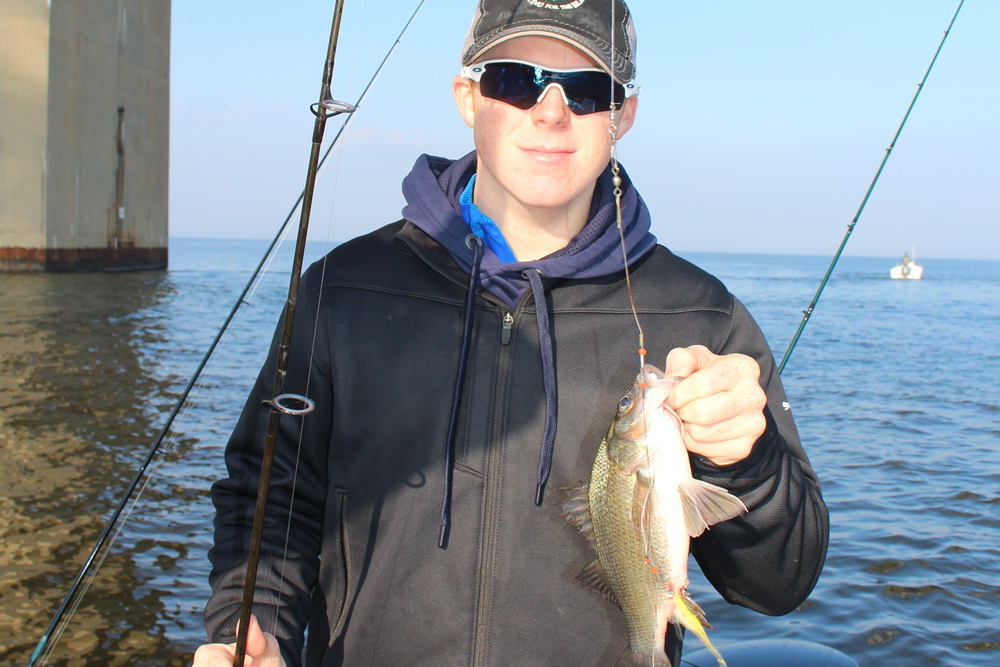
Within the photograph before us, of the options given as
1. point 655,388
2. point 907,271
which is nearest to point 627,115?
point 655,388

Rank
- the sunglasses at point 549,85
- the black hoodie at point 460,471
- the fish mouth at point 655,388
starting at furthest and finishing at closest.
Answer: the sunglasses at point 549,85 < the black hoodie at point 460,471 < the fish mouth at point 655,388

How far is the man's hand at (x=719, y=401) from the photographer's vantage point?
177cm

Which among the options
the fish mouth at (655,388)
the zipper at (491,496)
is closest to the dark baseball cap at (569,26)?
the zipper at (491,496)

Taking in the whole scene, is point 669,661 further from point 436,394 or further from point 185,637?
point 185,637

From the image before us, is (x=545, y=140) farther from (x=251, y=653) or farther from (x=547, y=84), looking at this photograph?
(x=251, y=653)

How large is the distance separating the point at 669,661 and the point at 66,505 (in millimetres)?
6325

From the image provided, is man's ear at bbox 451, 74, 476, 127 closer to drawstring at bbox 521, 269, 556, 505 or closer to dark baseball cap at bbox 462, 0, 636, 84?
dark baseball cap at bbox 462, 0, 636, 84

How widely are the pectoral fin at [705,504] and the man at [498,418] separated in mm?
61

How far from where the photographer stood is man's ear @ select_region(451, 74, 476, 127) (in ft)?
7.98

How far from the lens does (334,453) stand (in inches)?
85.0

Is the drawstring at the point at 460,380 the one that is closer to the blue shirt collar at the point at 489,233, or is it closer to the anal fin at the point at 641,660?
the blue shirt collar at the point at 489,233

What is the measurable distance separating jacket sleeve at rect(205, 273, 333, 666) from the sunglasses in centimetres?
86

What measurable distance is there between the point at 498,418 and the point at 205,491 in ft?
20.6

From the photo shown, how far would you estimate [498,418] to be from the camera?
6.85ft
